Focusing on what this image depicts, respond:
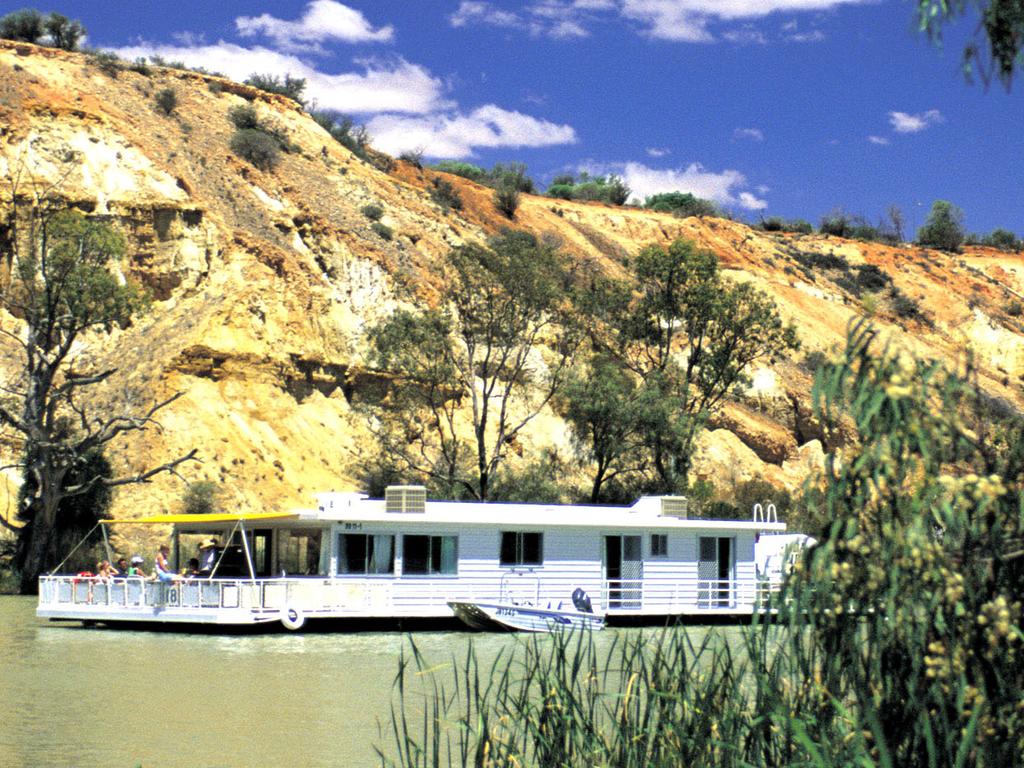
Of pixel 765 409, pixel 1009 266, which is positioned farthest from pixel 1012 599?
pixel 1009 266

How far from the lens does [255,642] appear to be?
27656mm

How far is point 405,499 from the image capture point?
102ft

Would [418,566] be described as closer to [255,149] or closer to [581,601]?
[581,601]

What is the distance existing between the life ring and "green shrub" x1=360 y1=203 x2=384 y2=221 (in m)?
34.5

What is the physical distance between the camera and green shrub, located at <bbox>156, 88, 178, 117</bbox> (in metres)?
60.9

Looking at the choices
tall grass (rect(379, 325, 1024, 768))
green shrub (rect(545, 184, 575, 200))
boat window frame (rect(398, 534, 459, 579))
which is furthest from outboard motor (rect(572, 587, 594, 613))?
green shrub (rect(545, 184, 575, 200))

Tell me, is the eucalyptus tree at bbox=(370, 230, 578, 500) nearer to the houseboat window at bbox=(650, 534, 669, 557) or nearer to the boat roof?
the boat roof

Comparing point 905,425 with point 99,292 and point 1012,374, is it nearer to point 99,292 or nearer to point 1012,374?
point 99,292

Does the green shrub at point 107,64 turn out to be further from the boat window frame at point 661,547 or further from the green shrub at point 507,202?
the boat window frame at point 661,547

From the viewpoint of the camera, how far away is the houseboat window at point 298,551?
105ft

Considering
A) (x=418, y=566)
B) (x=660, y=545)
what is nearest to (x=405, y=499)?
(x=418, y=566)

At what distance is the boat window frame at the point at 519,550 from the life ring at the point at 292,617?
519 cm

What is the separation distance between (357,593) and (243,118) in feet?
129

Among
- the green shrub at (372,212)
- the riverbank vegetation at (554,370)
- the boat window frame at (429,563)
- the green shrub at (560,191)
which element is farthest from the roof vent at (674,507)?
the green shrub at (560,191)
